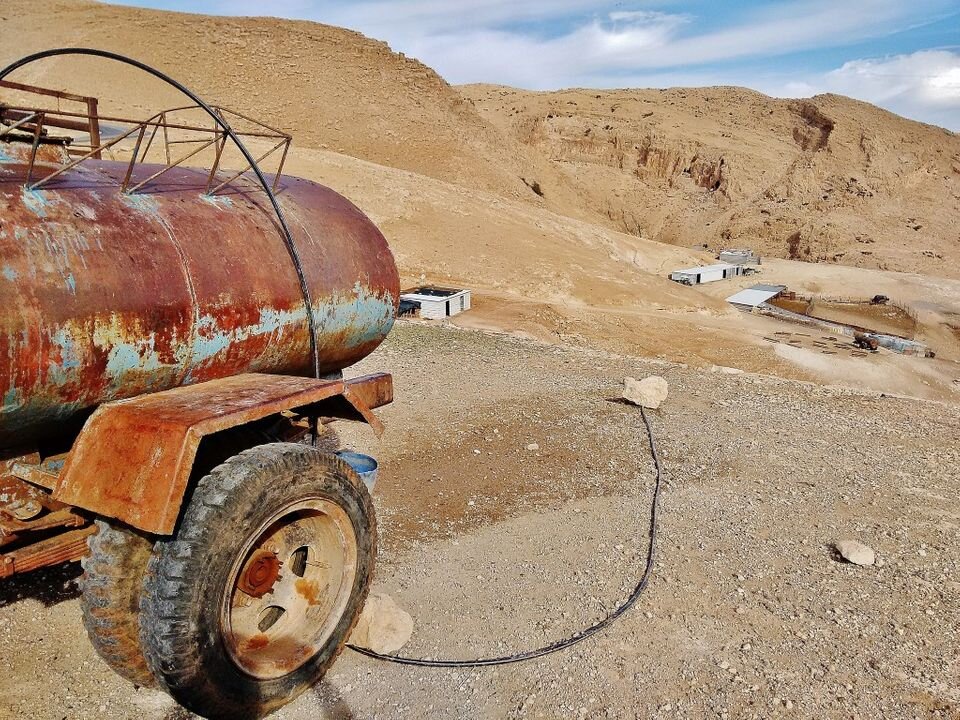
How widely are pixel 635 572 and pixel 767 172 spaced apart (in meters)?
49.8

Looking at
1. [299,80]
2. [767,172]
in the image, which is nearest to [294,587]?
[299,80]

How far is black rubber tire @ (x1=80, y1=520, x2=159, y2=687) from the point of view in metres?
3.35

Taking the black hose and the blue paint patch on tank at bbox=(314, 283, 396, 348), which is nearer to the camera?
the black hose

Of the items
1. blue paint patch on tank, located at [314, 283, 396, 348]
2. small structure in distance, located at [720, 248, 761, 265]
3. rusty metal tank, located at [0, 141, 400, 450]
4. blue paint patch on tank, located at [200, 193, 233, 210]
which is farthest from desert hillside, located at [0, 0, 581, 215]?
blue paint patch on tank, located at [200, 193, 233, 210]

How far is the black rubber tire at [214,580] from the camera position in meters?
3.22

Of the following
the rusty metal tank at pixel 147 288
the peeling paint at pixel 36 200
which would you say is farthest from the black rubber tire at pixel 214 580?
the peeling paint at pixel 36 200

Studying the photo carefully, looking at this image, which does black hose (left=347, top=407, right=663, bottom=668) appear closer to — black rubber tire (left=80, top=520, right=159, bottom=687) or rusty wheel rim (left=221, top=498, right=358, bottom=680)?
rusty wheel rim (left=221, top=498, right=358, bottom=680)

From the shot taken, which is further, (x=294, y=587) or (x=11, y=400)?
(x=294, y=587)

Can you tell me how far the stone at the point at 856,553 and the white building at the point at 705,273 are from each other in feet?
84.3

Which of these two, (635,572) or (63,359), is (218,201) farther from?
(635,572)

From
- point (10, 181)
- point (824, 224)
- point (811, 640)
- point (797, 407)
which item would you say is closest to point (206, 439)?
point (10, 181)

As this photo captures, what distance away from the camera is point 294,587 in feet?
13.4

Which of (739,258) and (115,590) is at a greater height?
(115,590)

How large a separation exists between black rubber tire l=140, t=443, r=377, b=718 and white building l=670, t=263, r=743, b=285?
28812 millimetres
